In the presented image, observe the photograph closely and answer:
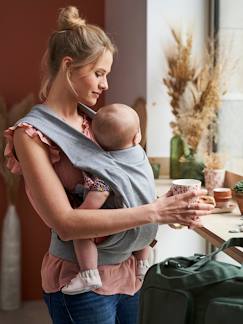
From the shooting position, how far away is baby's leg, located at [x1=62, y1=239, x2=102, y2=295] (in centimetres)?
135

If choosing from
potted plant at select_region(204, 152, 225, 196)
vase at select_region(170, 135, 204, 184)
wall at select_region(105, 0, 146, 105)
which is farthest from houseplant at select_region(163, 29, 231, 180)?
wall at select_region(105, 0, 146, 105)

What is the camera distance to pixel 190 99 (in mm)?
2693

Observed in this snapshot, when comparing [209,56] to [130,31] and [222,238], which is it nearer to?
[130,31]

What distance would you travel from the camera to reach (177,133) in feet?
8.70

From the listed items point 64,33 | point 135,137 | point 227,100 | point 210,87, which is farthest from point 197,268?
point 227,100

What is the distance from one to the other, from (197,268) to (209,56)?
5.68 feet

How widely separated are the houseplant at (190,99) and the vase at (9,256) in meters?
1.16

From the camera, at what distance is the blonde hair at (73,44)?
1.38 m

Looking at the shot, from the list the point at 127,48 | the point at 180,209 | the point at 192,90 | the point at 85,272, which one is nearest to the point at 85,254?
the point at 85,272

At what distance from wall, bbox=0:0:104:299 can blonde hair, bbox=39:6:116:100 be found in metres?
1.92

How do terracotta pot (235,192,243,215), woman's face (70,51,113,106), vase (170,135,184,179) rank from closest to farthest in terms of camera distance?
woman's face (70,51,113,106), terracotta pot (235,192,243,215), vase (170,135,184,179)

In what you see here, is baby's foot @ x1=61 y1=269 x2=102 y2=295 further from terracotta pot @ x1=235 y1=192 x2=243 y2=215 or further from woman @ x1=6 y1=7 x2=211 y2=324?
terracotta pot @ x1=235 y1=192 x2=243 y2=215

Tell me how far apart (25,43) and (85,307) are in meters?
2.31

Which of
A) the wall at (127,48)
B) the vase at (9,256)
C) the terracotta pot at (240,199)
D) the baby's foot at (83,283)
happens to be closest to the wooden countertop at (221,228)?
the terracotta pot at (240,199)
